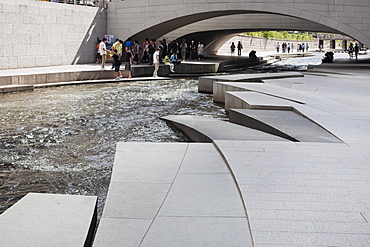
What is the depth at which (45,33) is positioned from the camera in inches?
879

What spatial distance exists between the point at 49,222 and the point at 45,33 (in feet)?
65.4

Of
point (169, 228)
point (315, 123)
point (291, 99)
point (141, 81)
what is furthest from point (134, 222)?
point (141, 81)

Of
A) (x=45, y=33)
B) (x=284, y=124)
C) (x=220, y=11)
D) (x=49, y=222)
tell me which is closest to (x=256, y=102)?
(x=284, y=124)

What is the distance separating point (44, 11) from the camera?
Answer: 22094 mm

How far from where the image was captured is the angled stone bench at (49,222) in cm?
346

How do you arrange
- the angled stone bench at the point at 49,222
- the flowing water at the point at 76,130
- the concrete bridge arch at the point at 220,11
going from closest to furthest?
the angled stone bench at the point at 49,222, the flowing water at the point at 76,130, the concrete bridge arch at the point at 220,11

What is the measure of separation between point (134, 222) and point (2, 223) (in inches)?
40.5

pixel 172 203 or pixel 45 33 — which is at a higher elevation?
pixel 45 33

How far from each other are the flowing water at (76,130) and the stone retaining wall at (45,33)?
5096mm

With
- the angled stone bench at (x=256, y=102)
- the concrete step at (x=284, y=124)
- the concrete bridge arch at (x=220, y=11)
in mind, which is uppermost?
the concrete bridge arch at (x=220, y=11)

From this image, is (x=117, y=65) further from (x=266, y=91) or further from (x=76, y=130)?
(x=76, y=130)

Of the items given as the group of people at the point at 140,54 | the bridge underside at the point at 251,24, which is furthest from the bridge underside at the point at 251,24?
the group of people at the point at 140,54

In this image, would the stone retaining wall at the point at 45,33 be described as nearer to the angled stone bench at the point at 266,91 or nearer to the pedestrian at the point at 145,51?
the pedestrian at the point at 145,51

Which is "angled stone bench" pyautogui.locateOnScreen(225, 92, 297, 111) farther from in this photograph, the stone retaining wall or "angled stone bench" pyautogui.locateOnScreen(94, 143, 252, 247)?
the stone retaining wall
